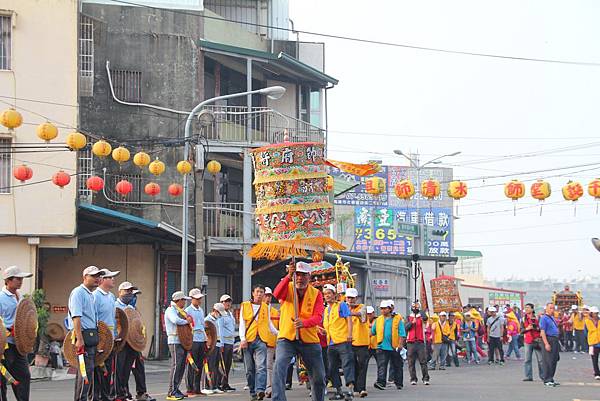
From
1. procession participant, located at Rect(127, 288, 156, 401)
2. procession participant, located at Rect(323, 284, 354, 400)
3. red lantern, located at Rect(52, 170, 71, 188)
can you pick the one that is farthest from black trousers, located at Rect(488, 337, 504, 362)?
procession participant, located at Rect(127, 288, 156, 401)

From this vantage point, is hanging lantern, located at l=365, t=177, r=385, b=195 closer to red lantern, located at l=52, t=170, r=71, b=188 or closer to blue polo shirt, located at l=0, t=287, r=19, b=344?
red lantern, located at l=52, t=170, r=71, b=188

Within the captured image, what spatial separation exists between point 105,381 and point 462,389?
805 centimetres

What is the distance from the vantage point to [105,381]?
15906 millimetres

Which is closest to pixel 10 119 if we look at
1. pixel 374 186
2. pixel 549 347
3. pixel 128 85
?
pixel 128 85

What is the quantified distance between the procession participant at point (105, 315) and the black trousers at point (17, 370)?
1541 millimetres

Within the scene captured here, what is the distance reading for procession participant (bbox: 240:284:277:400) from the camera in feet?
59.6

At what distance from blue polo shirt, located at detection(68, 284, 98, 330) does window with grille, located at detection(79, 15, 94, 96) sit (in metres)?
19.4

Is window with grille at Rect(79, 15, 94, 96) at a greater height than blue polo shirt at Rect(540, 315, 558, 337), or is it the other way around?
window with grille at Rect(79, 15, 94, 96)

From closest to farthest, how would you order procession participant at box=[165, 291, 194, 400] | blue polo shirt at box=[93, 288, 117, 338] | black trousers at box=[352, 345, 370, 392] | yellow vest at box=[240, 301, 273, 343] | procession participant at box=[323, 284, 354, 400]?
blue polo shirt at box=[93, 288, 117, 338] < procession participant at box=[165, 291, 194, 400] < yellow vest at box=[240, 301, 273, 343] < procession participant at box=[323, 284, 354, 400] < black trousers at box=[352, 345, 370, 392]

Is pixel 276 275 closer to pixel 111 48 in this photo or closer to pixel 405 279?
pixel 405 279

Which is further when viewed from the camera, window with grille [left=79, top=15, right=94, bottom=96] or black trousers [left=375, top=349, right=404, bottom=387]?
window with grille [left=79, top=15, right=94, bottom=96]

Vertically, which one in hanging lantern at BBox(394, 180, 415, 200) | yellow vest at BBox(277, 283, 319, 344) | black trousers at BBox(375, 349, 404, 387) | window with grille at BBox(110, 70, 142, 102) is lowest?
black trousers at BBox(375, 349, 404, 387)

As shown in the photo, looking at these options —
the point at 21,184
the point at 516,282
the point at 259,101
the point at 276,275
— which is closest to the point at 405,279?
the point at 276,275

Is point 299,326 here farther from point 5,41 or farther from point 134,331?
point 5,41
